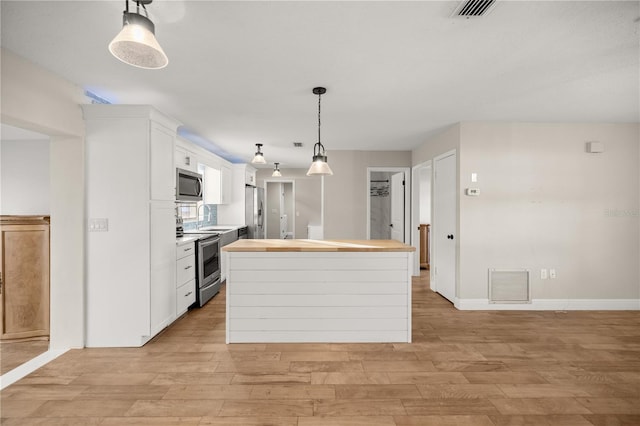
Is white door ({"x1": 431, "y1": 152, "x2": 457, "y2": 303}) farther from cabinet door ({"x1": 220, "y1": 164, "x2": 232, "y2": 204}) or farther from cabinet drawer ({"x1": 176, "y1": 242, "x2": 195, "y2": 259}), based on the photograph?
cabinet door ({"x1": 220, "y1": 164, "x2": 232, "y2": 204})

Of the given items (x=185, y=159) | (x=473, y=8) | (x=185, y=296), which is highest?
(x=473, y=8)

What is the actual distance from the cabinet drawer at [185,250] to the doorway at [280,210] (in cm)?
521

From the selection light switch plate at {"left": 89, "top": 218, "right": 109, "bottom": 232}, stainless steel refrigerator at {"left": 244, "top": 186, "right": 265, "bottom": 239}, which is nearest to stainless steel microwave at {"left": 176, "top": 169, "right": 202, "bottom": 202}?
light switch plate at {"left": 89, "top": 218, "right": 109, "bottom": 232}

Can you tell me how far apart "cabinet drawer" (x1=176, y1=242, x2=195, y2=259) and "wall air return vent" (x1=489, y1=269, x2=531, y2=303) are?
3.76 m

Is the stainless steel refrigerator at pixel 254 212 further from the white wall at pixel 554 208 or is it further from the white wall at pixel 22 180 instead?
the white wall at pixel 554 208

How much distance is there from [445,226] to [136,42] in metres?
4.01

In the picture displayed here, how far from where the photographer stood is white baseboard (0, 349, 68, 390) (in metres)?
2.25

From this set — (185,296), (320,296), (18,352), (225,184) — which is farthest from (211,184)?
(320,296)

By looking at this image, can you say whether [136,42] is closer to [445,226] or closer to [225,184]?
[445,226]

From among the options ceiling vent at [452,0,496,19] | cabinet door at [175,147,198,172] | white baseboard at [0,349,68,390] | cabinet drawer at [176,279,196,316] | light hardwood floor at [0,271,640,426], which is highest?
ceiling vent at [452,0,496,19]

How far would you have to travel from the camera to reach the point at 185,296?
360 cm

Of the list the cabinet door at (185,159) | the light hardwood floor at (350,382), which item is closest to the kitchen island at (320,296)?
the light hardwood floor at (350,382)

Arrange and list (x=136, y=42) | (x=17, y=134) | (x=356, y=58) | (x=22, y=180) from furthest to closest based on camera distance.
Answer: (x=22, y=180), (x=17, y=134), (x=356, y=58), (x=136, y=42)

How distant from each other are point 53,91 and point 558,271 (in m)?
5.62
